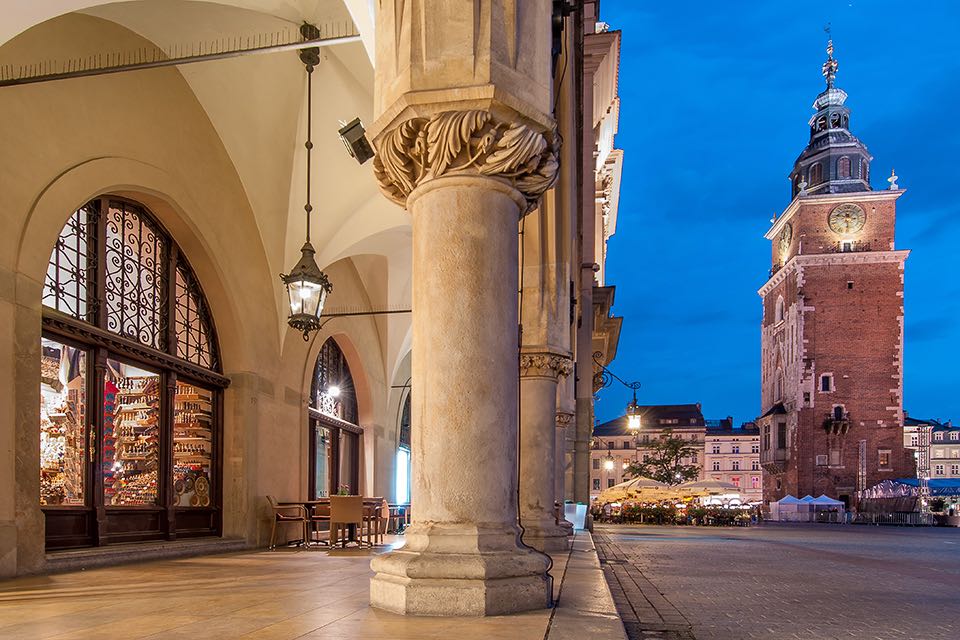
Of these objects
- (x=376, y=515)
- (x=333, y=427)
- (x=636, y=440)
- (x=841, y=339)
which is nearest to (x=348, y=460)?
(x=333, y=427)

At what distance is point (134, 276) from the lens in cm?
1091

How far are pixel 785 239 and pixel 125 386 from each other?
Answer: 6821 cm

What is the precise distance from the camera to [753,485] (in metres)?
101

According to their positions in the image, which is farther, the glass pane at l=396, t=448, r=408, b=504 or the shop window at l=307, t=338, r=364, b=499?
the glass pane at l=396, t=448, r=408, b=504

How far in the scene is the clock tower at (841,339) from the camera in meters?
62.2

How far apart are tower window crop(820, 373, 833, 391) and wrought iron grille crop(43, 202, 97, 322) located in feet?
203

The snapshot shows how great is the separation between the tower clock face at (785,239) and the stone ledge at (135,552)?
64904 mm

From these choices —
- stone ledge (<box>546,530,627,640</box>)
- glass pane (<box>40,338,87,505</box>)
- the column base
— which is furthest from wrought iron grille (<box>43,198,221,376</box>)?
the column base

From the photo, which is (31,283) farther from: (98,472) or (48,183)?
(98,472)

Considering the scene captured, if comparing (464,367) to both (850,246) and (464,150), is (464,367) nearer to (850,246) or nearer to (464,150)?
(464,150)

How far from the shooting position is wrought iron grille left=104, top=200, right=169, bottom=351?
10406 mm

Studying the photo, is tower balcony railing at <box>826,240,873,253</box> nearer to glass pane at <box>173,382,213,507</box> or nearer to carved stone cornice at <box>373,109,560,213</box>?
glass pane at <box>173,382,213,507</box>

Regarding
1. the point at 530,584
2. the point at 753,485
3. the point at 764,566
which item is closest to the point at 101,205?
the point at 530,584

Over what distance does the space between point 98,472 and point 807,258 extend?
63427 mm
